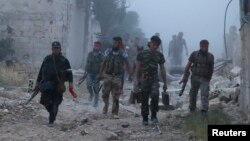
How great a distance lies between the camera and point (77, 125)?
888 centimetres

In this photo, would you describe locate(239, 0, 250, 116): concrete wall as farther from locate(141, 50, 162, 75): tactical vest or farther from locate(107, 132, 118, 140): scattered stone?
locate(107, 132, 118, 140): scattered stone

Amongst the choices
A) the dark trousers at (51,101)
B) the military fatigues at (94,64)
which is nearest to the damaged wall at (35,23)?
the military fatigues at (94,64)

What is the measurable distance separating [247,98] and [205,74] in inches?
37.9

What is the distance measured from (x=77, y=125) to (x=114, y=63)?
165 centimetres

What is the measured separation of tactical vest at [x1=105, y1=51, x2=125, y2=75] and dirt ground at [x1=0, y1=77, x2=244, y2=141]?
0.96 m

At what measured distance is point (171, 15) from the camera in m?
85.0

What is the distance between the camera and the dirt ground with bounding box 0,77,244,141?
25.2 feet

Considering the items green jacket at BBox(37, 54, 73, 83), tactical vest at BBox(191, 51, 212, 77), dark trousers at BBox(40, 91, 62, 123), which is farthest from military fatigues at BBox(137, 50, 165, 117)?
dark trousers at BBox(40, 91, 62, 123)

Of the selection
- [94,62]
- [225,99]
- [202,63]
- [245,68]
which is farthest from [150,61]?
[94,62]

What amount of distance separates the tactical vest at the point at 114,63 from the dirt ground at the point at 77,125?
96cm

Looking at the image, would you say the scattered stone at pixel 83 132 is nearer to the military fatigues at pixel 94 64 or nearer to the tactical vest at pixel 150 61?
the tactical vest at pixel 150 61

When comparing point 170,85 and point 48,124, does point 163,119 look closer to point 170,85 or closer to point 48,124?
point 48,124

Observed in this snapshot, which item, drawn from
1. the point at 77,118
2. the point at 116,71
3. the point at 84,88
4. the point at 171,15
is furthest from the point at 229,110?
the point at 171,15

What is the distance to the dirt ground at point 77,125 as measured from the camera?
7676 millimetres
